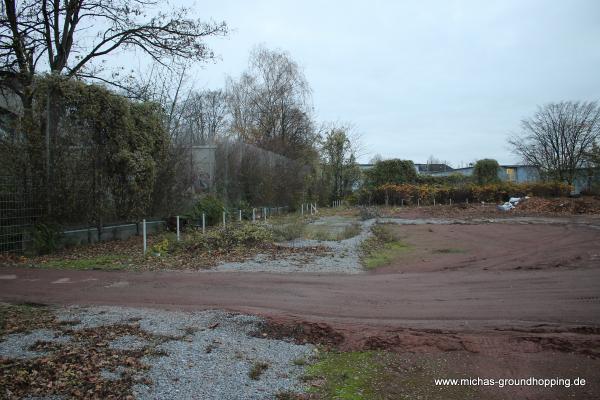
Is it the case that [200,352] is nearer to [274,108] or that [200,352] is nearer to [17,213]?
[17,213]

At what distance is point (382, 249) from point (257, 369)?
1091 centimetres

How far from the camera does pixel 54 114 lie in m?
14.3

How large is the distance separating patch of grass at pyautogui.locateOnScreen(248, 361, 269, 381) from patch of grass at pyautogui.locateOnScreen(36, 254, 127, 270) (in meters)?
7.77

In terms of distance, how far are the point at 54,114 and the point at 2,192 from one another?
3.02m

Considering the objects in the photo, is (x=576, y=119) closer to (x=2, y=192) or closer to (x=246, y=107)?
(x=246, y=107)

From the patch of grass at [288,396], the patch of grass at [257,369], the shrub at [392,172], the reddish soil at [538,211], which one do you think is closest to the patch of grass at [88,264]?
the patch of grass at [257,369]

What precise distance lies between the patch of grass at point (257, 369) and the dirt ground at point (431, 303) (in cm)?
106

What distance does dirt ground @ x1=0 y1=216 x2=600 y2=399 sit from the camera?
5191 mm

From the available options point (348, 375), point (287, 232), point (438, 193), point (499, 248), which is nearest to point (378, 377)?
point (348, 375)

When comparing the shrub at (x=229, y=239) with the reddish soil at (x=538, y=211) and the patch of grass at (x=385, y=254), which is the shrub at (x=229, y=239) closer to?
the patch of grass at (x=385, y=254)

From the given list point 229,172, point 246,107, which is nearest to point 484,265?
point 229,172

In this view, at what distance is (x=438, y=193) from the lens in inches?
1802

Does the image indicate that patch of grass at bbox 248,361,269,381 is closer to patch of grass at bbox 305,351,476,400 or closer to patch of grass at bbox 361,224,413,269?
patch of grass at bbox 305,351,476,400

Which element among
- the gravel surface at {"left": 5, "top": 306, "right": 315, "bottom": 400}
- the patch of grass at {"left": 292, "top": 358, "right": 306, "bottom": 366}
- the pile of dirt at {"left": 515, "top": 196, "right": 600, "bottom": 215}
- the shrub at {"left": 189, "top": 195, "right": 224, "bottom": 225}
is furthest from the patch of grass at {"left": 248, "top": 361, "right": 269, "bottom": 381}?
the pile of dirt at {"left": 515, "top": 196, "right": 600, "bottom": 215}
